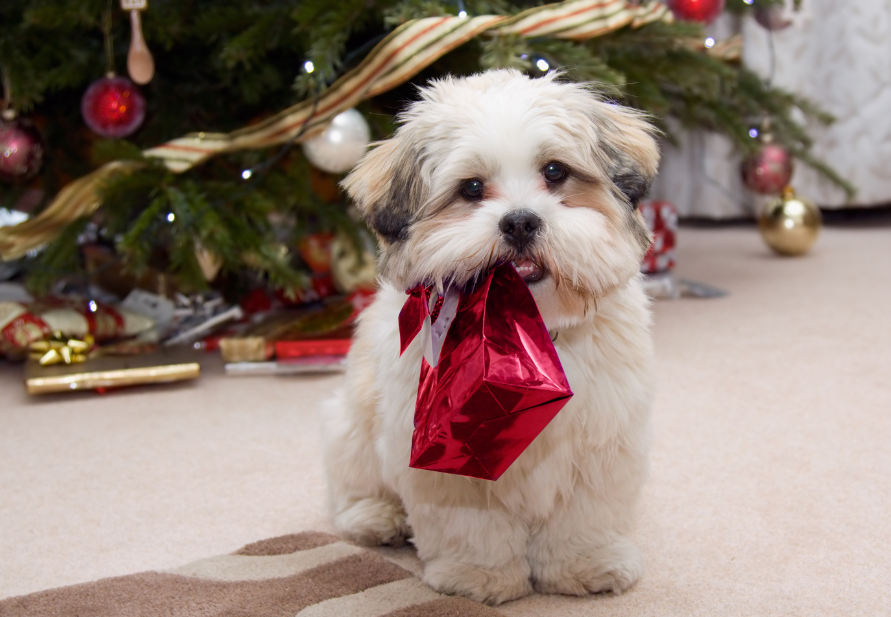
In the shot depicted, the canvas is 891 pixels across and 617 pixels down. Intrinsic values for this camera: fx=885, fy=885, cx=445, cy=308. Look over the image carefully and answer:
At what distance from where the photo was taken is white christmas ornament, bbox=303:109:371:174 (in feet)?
6.84

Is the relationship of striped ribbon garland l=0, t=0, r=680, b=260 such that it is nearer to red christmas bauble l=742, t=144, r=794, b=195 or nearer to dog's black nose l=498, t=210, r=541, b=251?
dog's black nose l=498, t=210, r=541, b=251

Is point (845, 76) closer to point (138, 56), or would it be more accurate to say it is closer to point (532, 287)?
point (138, 56)

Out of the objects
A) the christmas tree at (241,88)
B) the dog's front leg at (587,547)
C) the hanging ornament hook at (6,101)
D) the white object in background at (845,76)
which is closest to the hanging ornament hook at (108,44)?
the christmas tree at (241,88)

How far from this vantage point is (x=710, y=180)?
13.4ft

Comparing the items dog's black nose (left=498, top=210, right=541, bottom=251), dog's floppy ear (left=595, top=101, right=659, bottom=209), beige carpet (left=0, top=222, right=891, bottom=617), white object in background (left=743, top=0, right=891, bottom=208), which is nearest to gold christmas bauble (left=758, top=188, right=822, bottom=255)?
white object in background (left=743, top=0, right=891, bottom=208)

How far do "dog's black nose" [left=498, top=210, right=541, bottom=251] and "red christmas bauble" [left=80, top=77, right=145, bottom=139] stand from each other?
147 cm

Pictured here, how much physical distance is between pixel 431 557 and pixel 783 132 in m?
2.41

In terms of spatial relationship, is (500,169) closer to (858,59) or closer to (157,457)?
(157,457)

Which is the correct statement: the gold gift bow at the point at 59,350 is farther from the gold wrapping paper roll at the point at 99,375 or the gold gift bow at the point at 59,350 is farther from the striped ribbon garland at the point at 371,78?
the striped ribbon garland at the point at 371,78

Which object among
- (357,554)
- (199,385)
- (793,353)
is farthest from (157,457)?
(793,353)

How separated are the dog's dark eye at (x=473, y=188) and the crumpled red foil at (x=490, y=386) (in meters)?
0.10

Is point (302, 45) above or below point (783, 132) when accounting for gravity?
above

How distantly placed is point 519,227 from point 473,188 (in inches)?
3.6

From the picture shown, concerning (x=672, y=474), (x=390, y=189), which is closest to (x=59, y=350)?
(x=390, y=189)
